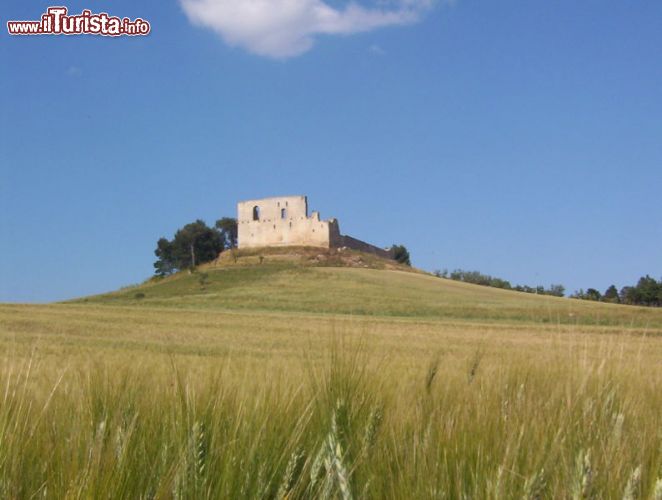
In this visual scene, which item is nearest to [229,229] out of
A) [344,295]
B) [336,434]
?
[344,295]

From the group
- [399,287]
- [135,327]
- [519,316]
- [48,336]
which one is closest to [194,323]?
[135,327]

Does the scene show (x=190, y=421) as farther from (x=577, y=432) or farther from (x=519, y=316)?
(x=519, y=316)

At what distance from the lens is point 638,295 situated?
75750 millimetres

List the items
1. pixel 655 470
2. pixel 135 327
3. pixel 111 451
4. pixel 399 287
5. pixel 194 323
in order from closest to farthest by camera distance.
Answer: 1. pixel 111 451
2. pixel 655 470
3. pixel 135 327
4. pixel 194 323
5. pixel 399 287

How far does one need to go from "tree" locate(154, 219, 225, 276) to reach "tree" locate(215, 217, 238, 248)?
3250mm

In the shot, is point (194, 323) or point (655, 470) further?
point (194, 323)

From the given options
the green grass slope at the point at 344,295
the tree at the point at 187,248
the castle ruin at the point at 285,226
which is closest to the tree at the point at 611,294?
the green grass slope at the point at 344,295

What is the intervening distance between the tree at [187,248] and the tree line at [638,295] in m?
38.4

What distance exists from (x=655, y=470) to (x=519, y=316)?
37.7 meters

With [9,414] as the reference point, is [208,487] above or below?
below

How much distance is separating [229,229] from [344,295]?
4105cm

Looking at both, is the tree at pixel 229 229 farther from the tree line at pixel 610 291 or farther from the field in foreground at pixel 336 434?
the field in foreground at pixel 336 434

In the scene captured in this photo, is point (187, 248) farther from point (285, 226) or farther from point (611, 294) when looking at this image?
point (611, 294)

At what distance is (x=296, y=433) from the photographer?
7.36 feet
